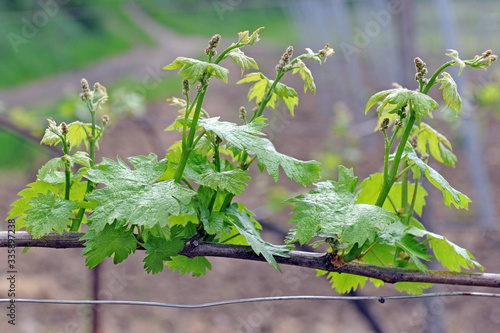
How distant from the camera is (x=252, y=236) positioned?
1.09 meters

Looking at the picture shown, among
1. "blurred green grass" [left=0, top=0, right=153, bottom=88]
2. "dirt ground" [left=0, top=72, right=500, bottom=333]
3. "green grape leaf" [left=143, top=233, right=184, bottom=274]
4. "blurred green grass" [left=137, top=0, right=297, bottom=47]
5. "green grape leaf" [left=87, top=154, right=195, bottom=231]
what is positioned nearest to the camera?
"green grape leaf" [left=87, top=154, right=195, bottom=231]

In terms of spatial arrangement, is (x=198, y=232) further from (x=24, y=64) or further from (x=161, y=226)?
(x=24, y=64)

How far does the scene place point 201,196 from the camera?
1112 millimetres

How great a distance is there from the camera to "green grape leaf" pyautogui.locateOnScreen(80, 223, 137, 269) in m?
1.05

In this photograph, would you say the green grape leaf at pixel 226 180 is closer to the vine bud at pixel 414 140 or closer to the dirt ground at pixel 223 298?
the vine bud at pixel 414 140

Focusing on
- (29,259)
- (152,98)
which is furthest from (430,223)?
(152,98)

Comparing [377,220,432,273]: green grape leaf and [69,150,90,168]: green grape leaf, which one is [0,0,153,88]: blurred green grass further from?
[377,220,432,273]: green grape leaf

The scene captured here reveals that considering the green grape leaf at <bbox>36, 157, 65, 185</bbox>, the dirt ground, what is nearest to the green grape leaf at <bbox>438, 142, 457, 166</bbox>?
the green grape leaf at <bbox>36, 157, 65, 185</bbox>

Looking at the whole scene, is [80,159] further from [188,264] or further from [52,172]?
[188,264]

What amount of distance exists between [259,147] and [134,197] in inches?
9.7

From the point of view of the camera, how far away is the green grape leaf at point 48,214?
107 centimetres

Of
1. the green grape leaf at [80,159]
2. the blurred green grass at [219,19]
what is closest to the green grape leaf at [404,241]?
the green grape leaf at [80,159]

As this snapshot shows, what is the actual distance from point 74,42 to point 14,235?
44.6ft

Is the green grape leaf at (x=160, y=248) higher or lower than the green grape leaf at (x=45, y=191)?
lower
